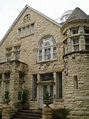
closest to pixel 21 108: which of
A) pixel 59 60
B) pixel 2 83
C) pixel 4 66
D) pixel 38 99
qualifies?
pixel 38 99

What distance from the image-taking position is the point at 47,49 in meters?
18.1

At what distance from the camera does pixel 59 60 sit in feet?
54.7

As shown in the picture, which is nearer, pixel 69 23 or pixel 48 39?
pixel 69 23

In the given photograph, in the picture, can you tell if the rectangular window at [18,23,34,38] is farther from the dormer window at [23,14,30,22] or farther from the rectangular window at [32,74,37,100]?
the rectangular window at [32,74,37,100]

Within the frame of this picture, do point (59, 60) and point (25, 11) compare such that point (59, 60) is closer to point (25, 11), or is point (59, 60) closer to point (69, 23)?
point (69, 23)

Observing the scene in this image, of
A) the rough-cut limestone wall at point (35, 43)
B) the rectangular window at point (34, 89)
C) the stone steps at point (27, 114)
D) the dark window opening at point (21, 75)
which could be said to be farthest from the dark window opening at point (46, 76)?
the stone steps at point (27, 114)

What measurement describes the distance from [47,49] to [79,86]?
20.4ft

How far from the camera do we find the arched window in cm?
1758

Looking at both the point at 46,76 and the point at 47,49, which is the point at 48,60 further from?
the point at 46,76

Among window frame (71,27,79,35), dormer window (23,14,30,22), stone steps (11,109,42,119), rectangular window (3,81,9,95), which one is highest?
dormer window (23,14,30,22)

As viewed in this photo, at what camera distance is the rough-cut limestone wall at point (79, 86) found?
41.7 ft

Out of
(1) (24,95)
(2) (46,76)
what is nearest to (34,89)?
(1) (24,95)

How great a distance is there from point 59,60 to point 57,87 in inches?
97.5

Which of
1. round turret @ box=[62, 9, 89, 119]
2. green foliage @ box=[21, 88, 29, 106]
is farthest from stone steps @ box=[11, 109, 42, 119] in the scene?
round turret @ box=[62, 9, 89, 119]
